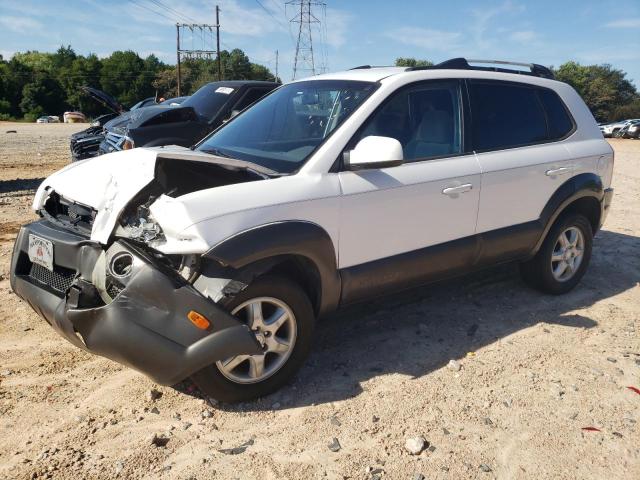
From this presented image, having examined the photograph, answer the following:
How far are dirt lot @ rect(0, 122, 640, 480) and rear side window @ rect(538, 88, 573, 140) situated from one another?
1.52 meters

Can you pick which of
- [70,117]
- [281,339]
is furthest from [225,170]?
[70,117]

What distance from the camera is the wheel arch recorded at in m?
4.63

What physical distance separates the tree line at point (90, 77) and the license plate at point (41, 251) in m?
63.3

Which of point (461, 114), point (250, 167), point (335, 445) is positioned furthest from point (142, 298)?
point (461, 114)

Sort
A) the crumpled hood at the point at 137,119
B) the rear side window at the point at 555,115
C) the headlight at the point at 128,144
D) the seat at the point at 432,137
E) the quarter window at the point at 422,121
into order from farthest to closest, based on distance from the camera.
Result: the crumpled hood at the point at 137,119, the headlight at the point at 128,144, the rear side window at the point at 555,115, the seat at the point at 432,137, the quarter window at the point at 422,121

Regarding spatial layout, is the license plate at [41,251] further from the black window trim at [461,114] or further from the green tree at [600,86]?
the green tree at [600,86]

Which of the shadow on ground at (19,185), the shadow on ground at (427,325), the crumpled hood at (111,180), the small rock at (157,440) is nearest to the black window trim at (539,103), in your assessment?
the shadow on ground at (427,325)

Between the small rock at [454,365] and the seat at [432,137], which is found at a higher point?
the seat at [432,137]

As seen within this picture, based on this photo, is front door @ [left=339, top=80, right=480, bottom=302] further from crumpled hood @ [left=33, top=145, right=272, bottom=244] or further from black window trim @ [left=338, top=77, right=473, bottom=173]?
crumpled hood @ [left=33, top=145, right=272, bottom=244]

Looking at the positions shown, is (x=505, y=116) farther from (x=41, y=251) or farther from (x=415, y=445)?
(x=41, y=251)

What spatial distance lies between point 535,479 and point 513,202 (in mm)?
2252

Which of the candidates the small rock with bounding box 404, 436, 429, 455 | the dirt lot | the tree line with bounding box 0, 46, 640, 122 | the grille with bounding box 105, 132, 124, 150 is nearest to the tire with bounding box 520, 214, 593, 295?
the dirt lot

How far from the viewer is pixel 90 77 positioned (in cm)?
8269

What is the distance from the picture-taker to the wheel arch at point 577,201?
463cm
